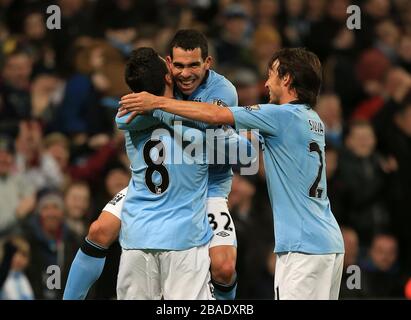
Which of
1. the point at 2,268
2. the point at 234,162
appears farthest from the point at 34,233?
the point at 234,162

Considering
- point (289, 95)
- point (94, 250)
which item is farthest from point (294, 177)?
point (94, 250)

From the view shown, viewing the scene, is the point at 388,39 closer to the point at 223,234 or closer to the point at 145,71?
the point at 223,234

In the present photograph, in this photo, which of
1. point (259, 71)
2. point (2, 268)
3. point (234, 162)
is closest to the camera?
point (234, 162)

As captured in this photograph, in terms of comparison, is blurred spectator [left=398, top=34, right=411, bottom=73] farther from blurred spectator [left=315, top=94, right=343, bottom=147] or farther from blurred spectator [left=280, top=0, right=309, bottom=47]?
blurred spectator [left=315, top=94, right=343, bottom=147]

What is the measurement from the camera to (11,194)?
10.2m

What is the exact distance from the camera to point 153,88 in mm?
6645

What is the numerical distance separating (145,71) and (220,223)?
1106mm

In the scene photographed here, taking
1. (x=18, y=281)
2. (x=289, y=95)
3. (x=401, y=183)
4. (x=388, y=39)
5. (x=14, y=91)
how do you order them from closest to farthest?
(x=289, y=95) < (x=18, y=281) < (x=401, y=183) < (x=14, y=91) < (x=388, y=39)

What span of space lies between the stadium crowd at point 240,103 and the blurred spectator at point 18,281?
0.01m

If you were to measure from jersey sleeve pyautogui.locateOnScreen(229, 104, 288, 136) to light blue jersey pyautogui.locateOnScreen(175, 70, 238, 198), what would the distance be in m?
0.43

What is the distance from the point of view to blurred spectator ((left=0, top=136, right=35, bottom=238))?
10.0 m

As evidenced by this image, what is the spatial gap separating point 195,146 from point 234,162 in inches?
20.6

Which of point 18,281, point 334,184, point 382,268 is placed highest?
point 334,184
